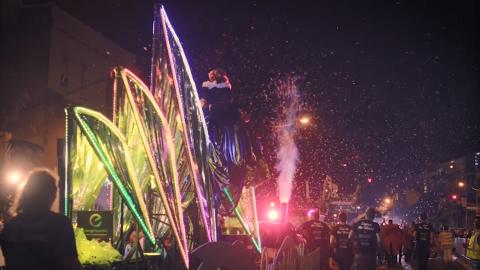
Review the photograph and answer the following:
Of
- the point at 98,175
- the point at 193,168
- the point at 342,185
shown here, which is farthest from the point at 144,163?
the point at 342,185

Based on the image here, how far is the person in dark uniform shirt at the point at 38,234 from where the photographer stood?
4309 mm

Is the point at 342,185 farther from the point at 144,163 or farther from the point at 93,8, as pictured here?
the point at 144,163

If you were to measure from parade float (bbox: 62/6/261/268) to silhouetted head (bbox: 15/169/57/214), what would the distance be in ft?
12.4

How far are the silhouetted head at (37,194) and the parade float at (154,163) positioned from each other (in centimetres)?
377

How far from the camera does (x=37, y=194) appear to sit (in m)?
4.44

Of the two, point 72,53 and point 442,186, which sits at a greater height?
point 72,53

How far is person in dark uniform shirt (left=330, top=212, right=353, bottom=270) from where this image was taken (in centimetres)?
1418

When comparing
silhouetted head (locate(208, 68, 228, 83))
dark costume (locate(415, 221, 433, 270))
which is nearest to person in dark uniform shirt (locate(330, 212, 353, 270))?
dark costume (locate(415, 221, 433, 270))

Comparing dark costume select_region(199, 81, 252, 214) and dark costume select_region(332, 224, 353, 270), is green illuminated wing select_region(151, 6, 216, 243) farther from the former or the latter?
dark costume select_region(332, 224, 353, 270)

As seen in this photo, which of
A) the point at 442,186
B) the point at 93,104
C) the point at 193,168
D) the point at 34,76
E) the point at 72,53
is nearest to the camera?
the point at 193,168

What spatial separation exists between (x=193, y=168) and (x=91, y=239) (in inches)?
76.1

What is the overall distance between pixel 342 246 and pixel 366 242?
4.85ft

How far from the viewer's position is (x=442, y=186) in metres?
96.2

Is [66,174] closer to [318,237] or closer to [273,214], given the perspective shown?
[318,237]
